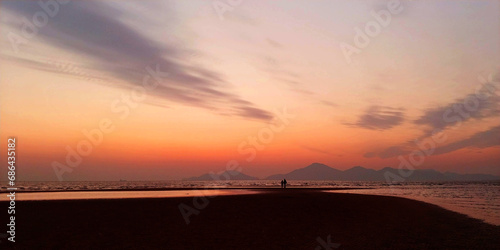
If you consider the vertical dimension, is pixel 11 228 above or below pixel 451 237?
above

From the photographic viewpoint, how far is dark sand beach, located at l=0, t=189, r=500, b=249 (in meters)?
14.7

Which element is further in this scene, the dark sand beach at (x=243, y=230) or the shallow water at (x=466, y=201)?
the shallow water at (x=466, y=201)

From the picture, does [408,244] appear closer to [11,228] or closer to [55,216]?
[11,228]

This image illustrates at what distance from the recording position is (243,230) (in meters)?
17.7

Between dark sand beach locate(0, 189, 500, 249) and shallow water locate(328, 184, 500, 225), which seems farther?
shallow water locate(328, 184, 500, 225)

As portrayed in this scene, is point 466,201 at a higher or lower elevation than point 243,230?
lower

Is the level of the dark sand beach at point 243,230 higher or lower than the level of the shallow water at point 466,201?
higher

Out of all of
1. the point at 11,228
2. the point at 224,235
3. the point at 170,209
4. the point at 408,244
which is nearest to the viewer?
the point at 408,244

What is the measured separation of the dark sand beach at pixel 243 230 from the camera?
14719 mm

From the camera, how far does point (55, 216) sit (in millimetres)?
22016

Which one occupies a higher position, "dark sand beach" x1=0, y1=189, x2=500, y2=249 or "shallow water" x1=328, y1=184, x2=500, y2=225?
"dark sand beach" x1=0, y1=189, x2=500, y2=249

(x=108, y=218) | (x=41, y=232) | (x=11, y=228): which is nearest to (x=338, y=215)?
(x=108, y=218)

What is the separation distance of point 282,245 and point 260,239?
57.2 inches

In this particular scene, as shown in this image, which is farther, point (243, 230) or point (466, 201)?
point (466, 201)
